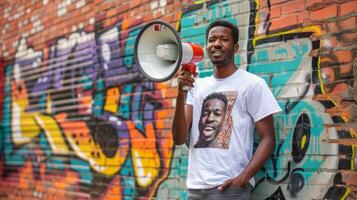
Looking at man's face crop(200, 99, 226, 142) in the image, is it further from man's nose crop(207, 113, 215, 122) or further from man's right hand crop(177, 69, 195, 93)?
man's right hand crop(177, 69, 195, 93)

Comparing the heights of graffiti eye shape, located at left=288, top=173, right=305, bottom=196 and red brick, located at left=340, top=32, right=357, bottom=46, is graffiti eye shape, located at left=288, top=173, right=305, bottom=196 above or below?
below

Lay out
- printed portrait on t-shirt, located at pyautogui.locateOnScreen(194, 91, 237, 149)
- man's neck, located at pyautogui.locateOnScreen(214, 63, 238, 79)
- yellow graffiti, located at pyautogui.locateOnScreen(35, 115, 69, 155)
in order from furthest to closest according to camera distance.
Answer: yellow graffiti, located at pyautogui.locateOnScreen(35, 115, 69, 155) < man's neck, located at pyautogui.locateOnScreen(214, 63, 238, 79) < printed portrait on t-shirt, located at pyautogui.locateOnScreen(194, 91, 237, 149)

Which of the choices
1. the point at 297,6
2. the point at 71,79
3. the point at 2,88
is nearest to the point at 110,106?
the point at 71,79

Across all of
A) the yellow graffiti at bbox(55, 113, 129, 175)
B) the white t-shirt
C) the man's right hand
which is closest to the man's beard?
the white t-shirt

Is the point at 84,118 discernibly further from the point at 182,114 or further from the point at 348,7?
the point at 348,7

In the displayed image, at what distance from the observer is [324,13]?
11.8ft

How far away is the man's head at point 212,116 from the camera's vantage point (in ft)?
12.0

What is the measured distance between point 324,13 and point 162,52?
113 centimetres

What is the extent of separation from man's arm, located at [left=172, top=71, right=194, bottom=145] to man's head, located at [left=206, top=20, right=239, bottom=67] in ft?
1.13

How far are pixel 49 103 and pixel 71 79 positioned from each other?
726 millimetres

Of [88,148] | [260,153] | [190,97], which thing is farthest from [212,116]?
[88,148]

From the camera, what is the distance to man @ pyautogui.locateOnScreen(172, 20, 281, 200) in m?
3.46

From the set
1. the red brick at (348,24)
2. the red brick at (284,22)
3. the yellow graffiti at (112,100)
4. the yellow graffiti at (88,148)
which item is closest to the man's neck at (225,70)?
the red brick at (284,22)

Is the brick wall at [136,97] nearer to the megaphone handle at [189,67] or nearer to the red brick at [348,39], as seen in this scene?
the red brick at [348,39]
